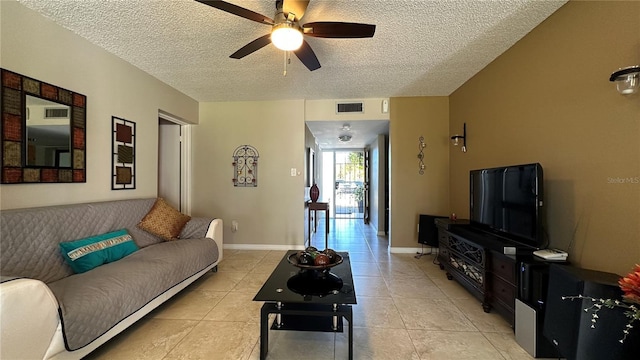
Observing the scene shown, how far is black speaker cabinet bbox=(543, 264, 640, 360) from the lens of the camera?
1.04m

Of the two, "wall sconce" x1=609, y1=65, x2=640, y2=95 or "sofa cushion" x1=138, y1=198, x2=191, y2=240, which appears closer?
"wall sconce" x1=609, y1=65, x2=640, y2=95

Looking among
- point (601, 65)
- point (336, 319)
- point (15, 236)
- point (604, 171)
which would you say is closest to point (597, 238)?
point (604, 171)

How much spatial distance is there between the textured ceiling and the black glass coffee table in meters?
2.02

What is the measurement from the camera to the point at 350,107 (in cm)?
401

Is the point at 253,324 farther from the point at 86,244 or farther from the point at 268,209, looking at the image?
the point at 268,209

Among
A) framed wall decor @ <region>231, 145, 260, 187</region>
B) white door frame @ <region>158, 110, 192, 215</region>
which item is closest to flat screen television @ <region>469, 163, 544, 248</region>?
framed wall decor @ <region>231, 145, 260, 187</region>

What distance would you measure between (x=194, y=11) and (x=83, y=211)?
1846 mm

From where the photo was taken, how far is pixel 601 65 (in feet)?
5.11

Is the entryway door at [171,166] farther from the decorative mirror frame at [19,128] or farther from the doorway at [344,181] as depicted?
the doorway at [344,181]

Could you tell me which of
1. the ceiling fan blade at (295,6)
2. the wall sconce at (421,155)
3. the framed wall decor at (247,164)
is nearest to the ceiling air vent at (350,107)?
Answer: the wall sconce at (421,155)

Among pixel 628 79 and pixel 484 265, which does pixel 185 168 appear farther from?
pixel 628 79

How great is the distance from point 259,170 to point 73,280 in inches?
106

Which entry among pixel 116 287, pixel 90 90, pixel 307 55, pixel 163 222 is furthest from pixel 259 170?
pixel 116 287

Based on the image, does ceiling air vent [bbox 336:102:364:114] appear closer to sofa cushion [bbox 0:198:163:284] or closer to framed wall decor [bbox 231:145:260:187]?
framed wall decor [bbox 231:145:260:187]
